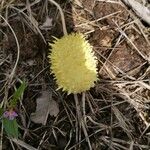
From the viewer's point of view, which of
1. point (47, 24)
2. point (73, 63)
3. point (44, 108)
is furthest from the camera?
point (47, 24)

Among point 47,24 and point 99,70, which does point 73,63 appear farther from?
point 47,24

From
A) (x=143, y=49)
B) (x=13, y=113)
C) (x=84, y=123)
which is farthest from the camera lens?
(x=143, y=49)

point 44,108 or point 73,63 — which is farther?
point 44,108

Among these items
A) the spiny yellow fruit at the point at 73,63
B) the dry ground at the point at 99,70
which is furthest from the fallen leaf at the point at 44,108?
the spiny yellow fruit at the point at 73,63

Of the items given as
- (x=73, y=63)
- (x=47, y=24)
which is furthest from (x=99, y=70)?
(x=47, y=24)

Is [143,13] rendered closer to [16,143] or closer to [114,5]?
[114,5]

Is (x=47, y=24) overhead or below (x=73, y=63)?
overhead

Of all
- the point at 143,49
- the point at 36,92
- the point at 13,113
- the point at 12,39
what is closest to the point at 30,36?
the point at 12,39

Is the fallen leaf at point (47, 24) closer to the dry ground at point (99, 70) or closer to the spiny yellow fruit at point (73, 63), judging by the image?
the dry ground at point (99, 70)
